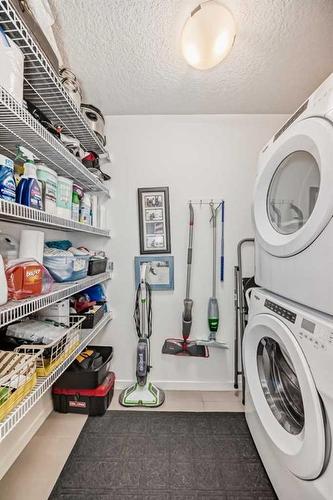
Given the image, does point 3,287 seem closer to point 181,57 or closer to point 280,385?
point 280,385

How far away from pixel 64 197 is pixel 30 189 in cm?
35

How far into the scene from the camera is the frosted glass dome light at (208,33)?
103cm

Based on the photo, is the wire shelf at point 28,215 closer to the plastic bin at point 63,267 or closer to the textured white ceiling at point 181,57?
the plastic bin at point 63,267

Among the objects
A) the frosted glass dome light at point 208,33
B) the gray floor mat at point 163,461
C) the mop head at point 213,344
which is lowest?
the gray floor mat at point 163,461

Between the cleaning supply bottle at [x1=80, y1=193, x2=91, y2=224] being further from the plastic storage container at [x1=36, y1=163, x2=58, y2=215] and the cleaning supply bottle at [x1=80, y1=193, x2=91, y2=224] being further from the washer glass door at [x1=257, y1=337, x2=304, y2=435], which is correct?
the washer glass door at [x1=257, y1=337, x2=304, y2=435]

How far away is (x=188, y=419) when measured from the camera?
5.18 ft

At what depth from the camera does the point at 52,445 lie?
1342 millimetres

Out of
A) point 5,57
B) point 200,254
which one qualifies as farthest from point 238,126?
point 5,57

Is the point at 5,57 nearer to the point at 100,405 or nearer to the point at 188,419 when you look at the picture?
the point at 100,405

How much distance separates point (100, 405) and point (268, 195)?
67.3 inches

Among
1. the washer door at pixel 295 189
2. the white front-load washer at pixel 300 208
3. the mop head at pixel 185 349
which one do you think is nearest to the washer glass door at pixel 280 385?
the white front-load washer at pixel 300 208

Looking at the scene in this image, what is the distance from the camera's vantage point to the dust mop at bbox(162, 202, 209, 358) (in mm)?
1804

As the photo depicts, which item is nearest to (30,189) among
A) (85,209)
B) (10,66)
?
(10,66)

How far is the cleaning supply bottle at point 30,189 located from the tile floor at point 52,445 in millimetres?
1327
